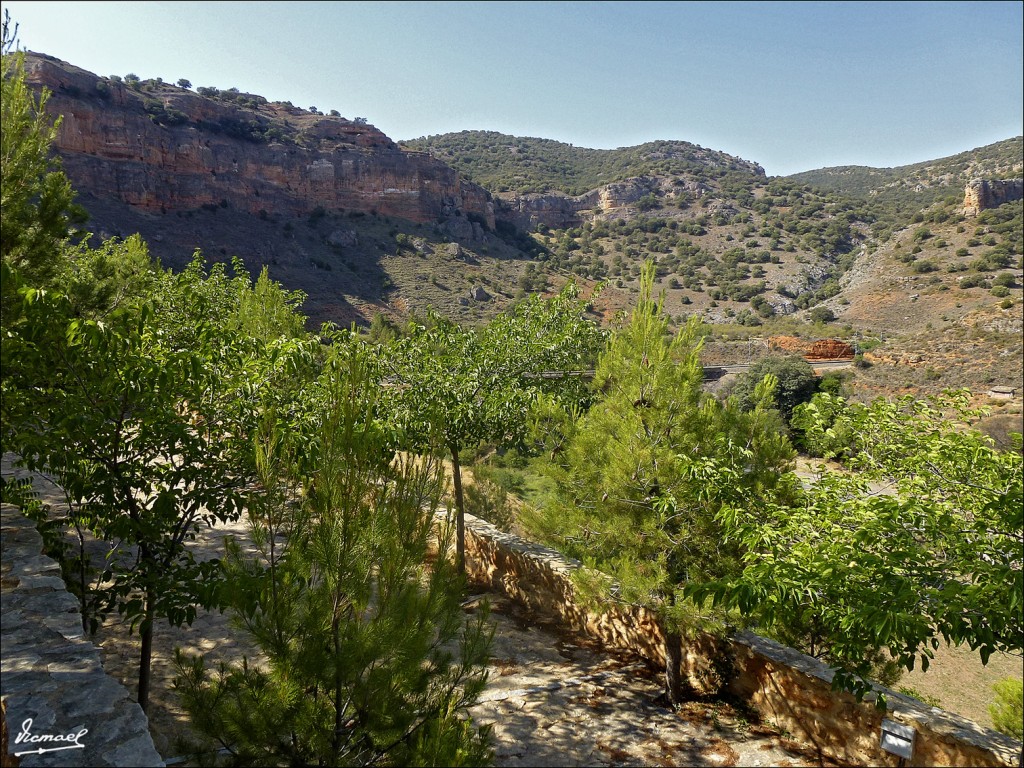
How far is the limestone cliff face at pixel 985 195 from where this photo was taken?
182 feet

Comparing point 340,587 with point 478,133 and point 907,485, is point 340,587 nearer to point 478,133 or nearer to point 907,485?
point 907,485

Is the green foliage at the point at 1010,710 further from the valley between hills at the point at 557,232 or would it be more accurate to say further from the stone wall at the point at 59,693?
the valley between hills at the point at 557,232

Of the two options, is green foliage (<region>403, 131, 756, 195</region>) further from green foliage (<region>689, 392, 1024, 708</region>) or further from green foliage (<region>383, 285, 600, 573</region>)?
green foliage (<region>689, 392, 1024, 708</region>)

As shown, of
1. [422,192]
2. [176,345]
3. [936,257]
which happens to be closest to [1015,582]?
[176,345]

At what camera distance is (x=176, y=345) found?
6.20m

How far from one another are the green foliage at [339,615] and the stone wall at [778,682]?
3677 mm

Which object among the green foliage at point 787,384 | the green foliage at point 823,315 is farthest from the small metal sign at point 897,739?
the green foliage at point 823,315

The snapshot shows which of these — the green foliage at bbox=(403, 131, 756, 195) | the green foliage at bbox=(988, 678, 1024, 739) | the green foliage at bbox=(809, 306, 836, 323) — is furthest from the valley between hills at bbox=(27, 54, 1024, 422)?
the green foliage at bbox=(988, 678, 1024, 739)

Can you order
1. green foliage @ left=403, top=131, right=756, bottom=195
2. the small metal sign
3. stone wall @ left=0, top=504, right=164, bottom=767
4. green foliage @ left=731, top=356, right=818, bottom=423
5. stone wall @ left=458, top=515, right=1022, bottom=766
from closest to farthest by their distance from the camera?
1. stone wall @ left=0, top=504, right=164, bottom=767
2. the small metal sign
3. stone wall @ left=458, top=515, right=1022, bottom=766
4. green foliage @ left=731, top=356, right=818, bottom=423
5. green foliage @ left=403, top=131, right=756, bottom=195

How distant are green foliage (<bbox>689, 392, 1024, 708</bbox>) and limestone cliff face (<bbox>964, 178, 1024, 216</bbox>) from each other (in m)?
68.0

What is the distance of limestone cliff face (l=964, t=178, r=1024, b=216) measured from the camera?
55562mm

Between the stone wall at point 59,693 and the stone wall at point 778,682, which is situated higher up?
the stone wall at point 59,693

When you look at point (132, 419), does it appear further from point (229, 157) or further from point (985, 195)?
point (985, 195)

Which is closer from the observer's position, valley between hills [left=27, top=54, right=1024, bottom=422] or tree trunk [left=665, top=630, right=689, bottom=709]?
tree trunk [left=665, top=630, right=689, bottom=709]
